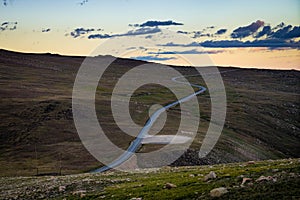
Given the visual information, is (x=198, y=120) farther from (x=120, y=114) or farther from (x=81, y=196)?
(x=81, y=196)

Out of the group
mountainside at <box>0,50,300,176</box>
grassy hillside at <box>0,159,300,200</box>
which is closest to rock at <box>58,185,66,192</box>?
grassy hillside at <box>0,159,300,200</box>

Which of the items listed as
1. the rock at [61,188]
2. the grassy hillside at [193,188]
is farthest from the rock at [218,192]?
the rock at [61,188]

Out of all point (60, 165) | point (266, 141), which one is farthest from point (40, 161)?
point (266, 141)

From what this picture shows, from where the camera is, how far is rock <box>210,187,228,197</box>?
25.9m

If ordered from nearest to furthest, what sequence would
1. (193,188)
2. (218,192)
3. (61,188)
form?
(218,192), (193,188), (61,188)

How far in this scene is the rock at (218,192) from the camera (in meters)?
25.9

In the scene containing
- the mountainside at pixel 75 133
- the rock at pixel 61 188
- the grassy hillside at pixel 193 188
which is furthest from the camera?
the mountainside at pixel 75 133

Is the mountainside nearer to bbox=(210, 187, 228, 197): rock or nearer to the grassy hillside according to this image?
the grassy hillside

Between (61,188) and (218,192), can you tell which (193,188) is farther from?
(61,188)

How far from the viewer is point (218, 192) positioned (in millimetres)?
26094

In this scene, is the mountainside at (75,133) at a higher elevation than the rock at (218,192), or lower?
lower

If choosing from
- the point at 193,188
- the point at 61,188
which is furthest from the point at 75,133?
the point at 193,188

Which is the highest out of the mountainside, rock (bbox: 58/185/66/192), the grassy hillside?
the grassy hillside

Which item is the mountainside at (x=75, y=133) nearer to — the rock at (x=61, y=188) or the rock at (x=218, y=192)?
the rock at (x=61, y=188)
